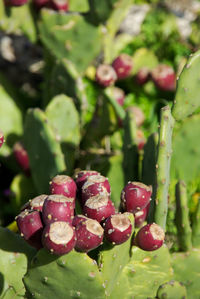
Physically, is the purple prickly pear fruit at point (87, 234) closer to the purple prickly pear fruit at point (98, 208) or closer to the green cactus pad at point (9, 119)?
the purple prickly pear fruit at point (98, 208)

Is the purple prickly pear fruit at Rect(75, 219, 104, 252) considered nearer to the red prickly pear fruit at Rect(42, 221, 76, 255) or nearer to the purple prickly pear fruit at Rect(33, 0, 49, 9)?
the red prickly pear fruit at Rect(42, 221, 76, 255)

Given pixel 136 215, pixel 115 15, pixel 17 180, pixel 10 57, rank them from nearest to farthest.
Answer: pixel 136 215
pixel 17 180
pixel 115 15
pixel 10 57

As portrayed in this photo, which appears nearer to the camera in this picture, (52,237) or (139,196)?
(52,237)

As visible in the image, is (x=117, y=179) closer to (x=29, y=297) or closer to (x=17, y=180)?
(x=17, y=180)

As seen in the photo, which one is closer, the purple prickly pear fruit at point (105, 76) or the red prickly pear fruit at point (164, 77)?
the purple prickly pear fruit at point (105, 76)

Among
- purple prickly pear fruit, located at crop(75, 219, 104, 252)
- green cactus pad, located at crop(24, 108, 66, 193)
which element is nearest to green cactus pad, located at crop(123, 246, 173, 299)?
purple prickly pear fruit, located at crop(75, 219, 104, 252)

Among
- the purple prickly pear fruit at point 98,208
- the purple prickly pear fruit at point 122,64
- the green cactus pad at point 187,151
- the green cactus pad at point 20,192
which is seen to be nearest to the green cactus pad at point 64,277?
the purple prickly pear fruit at point 98,208

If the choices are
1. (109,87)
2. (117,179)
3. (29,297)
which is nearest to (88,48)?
(109,87)

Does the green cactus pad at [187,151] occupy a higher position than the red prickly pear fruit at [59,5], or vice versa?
the red prickly pear fruit at [59,5]
